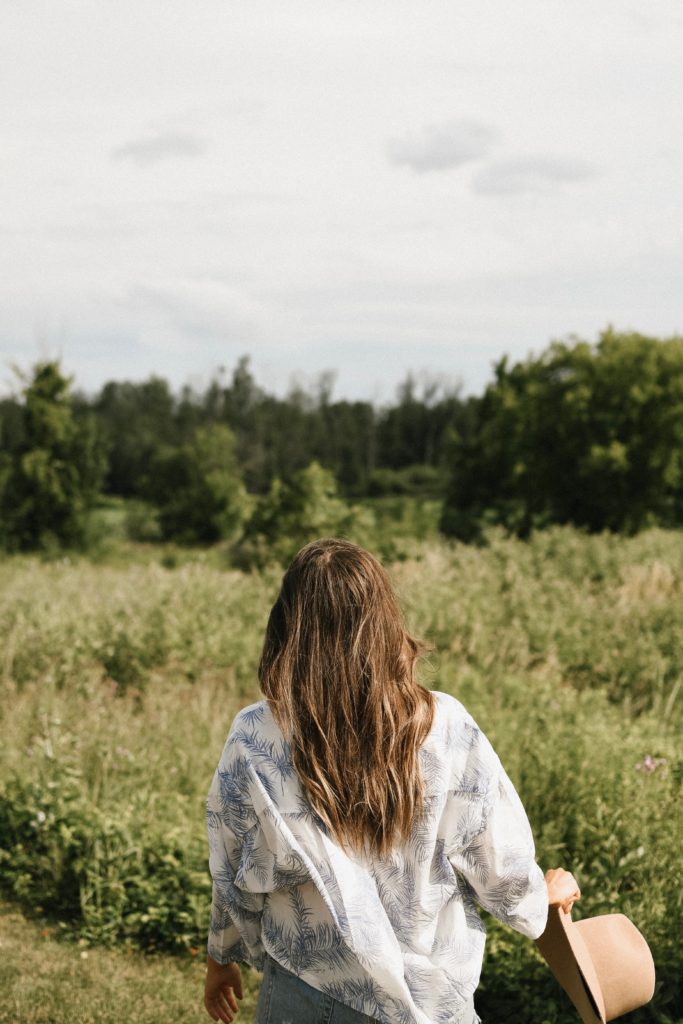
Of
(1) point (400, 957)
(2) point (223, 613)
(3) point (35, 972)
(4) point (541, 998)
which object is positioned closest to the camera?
(1) point (400, 957)

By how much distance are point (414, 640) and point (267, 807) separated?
0.45 m

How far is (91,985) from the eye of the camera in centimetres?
380

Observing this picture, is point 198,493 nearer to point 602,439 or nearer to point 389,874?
point 602,439

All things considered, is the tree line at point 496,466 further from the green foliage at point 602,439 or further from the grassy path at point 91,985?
the grassy path at point 91,985

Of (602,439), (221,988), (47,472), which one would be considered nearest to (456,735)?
(221,988)

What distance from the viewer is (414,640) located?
1887 millimetres

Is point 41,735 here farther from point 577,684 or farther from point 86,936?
point 577,684

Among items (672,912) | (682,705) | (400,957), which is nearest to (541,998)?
(672,912)

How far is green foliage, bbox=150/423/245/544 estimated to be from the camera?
34156 millimetres

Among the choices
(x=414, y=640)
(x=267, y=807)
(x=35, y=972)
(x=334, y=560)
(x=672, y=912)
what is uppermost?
(x=334, y=560)

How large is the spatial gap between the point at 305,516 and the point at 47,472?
43.5ft

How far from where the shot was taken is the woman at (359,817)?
1729mm

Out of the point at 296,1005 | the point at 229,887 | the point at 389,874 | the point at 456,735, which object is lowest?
the point at 296,1005

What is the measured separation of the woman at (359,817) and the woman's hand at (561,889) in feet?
0.25
